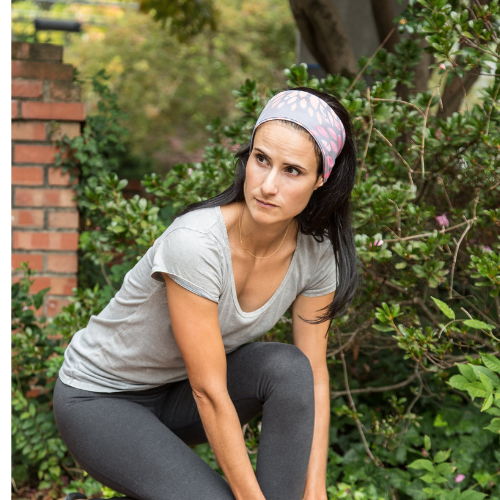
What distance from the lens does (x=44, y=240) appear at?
8.62ft

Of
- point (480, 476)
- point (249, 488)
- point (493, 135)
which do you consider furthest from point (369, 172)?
point (249, 488)

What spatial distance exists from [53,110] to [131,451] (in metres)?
1.74

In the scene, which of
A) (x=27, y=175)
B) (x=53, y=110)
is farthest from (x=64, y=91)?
(x=27, y=175)

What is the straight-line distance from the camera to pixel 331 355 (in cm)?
214

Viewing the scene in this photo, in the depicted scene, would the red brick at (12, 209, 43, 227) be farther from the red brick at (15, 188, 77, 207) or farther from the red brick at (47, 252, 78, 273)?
the red brick at (47, 252, 78, 273)

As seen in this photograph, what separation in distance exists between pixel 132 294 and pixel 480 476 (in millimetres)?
1358

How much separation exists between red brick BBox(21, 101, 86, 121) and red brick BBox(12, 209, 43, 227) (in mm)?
434

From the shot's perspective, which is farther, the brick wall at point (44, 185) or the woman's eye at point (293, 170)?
the brick wall at point (44, 185)


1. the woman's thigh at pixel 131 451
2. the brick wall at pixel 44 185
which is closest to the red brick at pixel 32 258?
the brick wall at pixel 44 185

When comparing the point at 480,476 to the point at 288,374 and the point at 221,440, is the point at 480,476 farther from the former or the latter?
the point at 221,440

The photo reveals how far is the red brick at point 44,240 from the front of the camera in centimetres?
262

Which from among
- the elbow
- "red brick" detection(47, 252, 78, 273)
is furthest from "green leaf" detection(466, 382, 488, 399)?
"red brick" detection(47, 252, 78, 273)

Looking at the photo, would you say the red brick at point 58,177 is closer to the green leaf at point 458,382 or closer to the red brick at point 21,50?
the red brick at point 21,50

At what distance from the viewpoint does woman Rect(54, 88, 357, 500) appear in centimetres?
140
